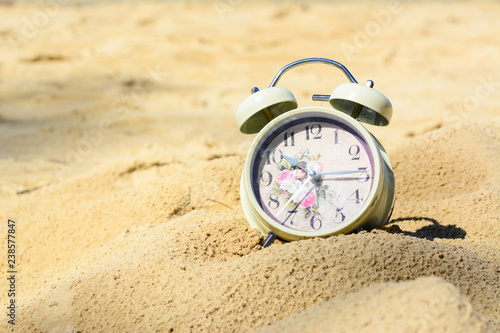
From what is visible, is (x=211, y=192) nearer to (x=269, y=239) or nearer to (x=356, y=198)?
(x=269, y=239)

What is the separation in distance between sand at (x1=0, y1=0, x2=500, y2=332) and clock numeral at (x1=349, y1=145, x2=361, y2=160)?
30 centimetres

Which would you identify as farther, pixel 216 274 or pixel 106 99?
pixel 106 99

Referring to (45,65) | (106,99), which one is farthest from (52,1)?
(106,99)

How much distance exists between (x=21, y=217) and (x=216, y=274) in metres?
1.51

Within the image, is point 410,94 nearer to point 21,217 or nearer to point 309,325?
point 21,217

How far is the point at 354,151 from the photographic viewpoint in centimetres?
203

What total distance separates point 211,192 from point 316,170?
2.82 ft

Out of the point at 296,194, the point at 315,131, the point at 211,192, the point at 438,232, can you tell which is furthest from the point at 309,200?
the point at 211,192

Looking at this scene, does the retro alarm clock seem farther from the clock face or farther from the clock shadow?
the clock shadow

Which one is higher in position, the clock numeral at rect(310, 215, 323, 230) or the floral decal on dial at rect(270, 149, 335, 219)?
the floral decal on dial at rect(270, 149, 335, 219)

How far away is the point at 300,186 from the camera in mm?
2033

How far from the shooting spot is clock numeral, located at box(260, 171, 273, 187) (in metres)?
2.06

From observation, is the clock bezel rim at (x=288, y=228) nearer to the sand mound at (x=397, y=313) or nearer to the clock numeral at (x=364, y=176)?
the clock numeral at (x=364, y=176)

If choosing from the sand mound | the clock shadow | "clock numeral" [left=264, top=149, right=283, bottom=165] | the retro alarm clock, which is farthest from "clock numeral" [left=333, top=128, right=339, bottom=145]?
the sand mound
